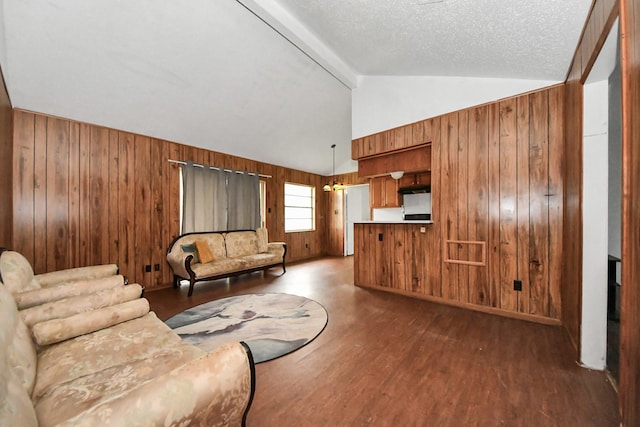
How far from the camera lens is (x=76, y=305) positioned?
161 centimetres

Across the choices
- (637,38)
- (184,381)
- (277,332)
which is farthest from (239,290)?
(637,38)

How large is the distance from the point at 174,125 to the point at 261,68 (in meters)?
1.71

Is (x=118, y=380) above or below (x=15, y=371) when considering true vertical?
below

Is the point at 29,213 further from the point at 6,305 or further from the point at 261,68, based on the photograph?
the point at 261,68

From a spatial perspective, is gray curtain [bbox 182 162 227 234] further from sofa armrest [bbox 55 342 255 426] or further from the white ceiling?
sofa armrest [bbox 55 342 255 426]

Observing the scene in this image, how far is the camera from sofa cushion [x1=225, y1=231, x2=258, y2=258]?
4.70m

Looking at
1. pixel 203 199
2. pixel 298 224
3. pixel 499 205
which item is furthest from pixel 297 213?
pixel 499 205

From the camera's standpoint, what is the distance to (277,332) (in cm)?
238

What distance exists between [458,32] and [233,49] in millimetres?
2470

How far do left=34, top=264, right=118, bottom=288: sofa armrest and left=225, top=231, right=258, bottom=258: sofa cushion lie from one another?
7.08 feet

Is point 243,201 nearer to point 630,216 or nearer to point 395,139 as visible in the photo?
point 395,139

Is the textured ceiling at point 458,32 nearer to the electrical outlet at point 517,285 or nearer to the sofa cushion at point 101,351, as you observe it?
the electrical outlet at point 517,285

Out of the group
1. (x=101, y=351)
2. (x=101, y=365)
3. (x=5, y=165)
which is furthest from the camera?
(x=5, y=165)

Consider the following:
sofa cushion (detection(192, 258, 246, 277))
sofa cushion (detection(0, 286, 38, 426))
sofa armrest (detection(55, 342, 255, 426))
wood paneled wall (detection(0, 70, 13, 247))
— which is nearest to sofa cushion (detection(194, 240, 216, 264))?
sofa cushion (detection(192, 258, 246, 277))
